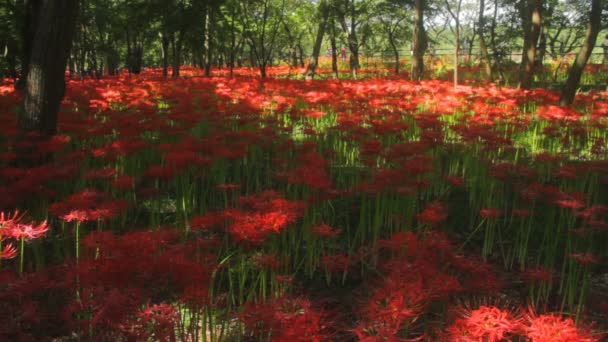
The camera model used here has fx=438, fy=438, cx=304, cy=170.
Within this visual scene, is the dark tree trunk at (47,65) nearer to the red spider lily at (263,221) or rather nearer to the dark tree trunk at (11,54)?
the red spider lily at (263,221)

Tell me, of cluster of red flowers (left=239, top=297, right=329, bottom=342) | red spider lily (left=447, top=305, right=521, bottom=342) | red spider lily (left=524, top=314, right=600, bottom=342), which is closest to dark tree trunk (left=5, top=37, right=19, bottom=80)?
cluster of red flowers (left=239, top=297, right=329, bottom=342)

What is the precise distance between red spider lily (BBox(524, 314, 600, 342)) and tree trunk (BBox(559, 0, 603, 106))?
821 centimetres

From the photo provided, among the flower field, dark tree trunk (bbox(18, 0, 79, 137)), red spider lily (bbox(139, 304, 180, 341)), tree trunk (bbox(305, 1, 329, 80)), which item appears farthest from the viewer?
tree trunk (bbox(305, 1, 329, 80))

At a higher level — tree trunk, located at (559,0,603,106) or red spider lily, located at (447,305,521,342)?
tree trunk, located at (559,0,603,106)

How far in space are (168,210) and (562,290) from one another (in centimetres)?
363

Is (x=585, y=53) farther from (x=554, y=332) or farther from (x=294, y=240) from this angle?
(x=554, y=332)

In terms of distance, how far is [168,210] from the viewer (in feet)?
15.2

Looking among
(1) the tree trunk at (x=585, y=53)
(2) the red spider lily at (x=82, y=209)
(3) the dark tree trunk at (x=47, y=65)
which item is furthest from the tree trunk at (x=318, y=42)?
(2) the red spider lily at (x=82, y=209)

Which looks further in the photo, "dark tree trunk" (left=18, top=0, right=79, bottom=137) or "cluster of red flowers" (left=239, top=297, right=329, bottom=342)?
"dark tree trunk" (left=18, top=0, right=79, bottom=137)

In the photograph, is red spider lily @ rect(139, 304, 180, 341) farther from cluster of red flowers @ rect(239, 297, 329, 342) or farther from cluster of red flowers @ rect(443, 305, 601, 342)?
cluster of red flowers @ rect(443, 305, 601, 342)

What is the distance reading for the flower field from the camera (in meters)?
1.76

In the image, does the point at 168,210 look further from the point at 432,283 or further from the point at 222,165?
the point at 432,283

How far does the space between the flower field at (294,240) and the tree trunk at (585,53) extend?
1720 mm

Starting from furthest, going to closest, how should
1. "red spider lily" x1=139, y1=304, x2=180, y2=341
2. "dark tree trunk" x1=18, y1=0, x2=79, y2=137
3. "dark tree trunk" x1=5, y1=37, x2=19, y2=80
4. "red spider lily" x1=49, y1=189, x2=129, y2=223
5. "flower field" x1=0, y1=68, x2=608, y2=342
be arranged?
1. "dark tree trunk" x1=5, y1=37, x2=19, y2=80
2. "dark tree trunk" x1=18, y1=0, x2=79, y2=137
3. "red spider lily" x1=49, y1=189, x2=129, y2=223
4. "flower field" x1=0, y1=68, x2=608, y2=342
5. "red spider lily" x1=139, y1=304, x2=180, y2=341
